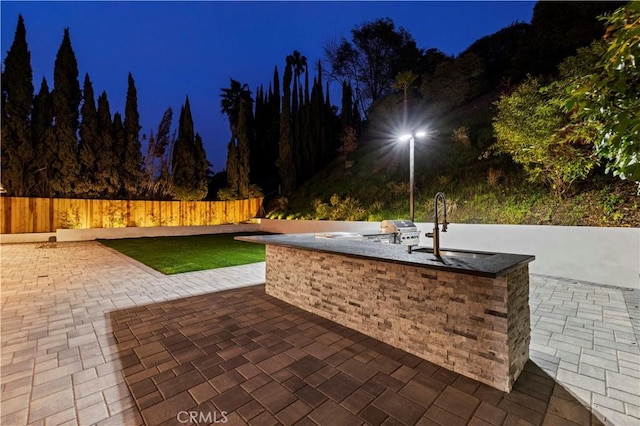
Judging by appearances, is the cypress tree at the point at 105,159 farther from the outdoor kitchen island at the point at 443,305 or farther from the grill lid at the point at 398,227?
the outdoor kitchen island at the point at 443,305

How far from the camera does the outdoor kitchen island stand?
230 cm

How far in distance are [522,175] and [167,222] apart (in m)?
17.2

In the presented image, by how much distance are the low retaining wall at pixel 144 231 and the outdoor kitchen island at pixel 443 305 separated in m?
14.3

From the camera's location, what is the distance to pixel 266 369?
2590 mm

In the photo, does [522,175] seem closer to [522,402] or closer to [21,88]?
[522,402]

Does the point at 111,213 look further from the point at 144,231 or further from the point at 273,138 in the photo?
the point at 273,138

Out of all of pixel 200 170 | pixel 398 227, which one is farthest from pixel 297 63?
pixel 398 227

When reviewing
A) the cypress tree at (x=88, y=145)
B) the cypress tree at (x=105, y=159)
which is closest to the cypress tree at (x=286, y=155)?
the cypress tree at (x=105, y=159)

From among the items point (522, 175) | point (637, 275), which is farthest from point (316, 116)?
point (637, 275)

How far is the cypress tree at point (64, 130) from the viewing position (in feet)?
43.5

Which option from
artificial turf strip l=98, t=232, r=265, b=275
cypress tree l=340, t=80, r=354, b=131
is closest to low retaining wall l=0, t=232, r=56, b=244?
artificial turf strip l=98, t=232, r=265, b=275

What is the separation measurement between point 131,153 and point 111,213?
3473 mm

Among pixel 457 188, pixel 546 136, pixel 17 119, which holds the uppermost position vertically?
pixel 17 119

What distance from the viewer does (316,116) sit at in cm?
2122
